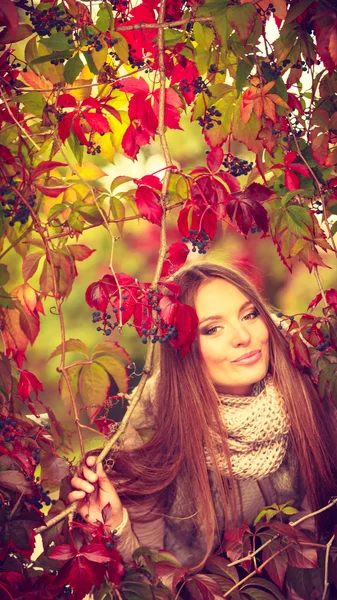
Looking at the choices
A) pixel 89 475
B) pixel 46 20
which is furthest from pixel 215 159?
pixel 89 475

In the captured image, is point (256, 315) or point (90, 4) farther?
point (256, 315)

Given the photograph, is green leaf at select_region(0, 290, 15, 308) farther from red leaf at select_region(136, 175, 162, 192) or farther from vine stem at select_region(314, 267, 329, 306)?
vine stem at select_region(314, 267, 329, 306)

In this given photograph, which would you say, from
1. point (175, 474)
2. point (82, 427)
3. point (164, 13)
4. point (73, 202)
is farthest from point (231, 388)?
point (164, 13)

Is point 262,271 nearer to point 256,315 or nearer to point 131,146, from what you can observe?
point 256,315

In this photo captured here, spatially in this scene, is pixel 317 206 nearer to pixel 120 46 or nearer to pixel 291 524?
pixel 120 46

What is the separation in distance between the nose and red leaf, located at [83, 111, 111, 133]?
47 centimetres

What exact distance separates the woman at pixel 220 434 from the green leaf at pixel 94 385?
0.09m

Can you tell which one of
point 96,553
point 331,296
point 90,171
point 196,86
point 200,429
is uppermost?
point 196,86

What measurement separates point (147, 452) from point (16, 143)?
68 centimetres

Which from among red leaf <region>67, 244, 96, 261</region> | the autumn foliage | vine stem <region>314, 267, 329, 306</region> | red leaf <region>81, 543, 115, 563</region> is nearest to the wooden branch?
the autumn foliage

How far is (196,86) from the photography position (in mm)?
1502

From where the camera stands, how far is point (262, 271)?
5.03 feet

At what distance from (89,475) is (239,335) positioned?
41cm

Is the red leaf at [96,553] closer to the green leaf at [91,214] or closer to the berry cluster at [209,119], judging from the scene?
the green leaf at [91,214]
